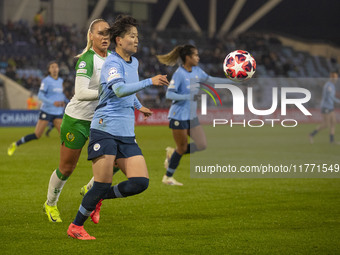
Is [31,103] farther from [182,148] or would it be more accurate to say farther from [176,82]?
[176,82]

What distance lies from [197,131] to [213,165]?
4.33 metres

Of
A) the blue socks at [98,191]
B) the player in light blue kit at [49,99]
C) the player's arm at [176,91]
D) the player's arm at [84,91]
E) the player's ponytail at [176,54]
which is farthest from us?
the player in light blue kit at [49,99]

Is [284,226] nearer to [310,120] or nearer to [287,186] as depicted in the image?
[287,186]

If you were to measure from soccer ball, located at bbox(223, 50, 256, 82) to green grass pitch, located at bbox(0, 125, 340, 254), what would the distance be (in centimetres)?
193

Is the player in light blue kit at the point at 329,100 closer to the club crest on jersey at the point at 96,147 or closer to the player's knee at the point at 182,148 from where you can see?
the player's knee at the point at 182,148

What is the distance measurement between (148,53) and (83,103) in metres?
32.8

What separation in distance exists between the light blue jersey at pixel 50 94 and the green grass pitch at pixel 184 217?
1924mm

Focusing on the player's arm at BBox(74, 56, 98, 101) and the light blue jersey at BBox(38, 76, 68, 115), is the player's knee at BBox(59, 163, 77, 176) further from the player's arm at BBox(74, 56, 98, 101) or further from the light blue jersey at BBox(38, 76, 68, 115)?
the light blue jersey at BBox(38, 76, 68, 115)

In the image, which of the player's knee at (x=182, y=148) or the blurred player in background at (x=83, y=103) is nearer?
the blurred player in background at (x=83, y=103)

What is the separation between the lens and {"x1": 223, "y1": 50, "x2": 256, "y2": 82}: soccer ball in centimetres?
1027

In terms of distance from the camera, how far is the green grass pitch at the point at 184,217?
671 cm

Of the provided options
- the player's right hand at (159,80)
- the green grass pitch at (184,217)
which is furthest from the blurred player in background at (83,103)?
the player's right hand at (159,80)

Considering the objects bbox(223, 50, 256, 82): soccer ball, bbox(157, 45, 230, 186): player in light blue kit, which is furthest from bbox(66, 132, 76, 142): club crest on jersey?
bbox(157, 45, 230, 186): player in light blue kit

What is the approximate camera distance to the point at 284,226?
310 inches
